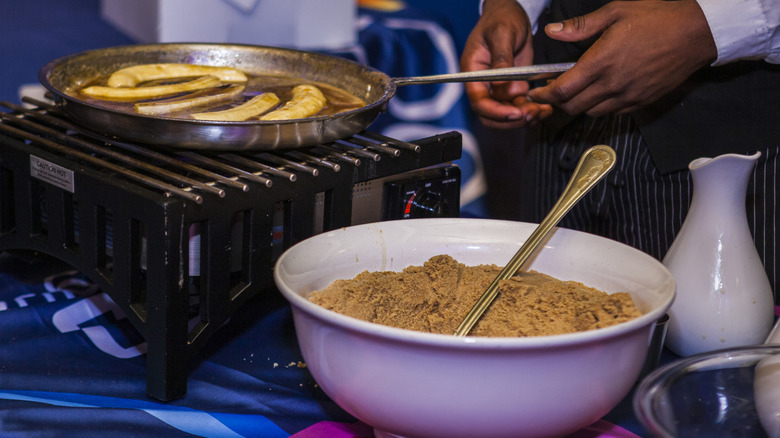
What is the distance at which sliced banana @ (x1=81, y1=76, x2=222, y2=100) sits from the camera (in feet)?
3.77

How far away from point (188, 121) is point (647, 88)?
0.69 metres

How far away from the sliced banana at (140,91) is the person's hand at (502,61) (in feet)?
1.72

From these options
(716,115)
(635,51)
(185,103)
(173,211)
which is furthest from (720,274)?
(185,103)

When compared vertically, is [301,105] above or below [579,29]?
below

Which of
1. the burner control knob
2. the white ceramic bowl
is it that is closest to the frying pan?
the burner control knob

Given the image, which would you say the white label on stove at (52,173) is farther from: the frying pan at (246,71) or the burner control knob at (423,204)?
the burner control knob at (423,204)

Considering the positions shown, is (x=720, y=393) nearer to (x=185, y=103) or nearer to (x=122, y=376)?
(x=122, y=376)

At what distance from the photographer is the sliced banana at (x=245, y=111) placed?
3.27 ft

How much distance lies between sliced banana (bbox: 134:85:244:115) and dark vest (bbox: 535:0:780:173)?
2.38 ft

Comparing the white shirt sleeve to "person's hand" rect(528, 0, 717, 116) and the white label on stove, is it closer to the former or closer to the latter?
"person's hand" rect(528, 0, 717, 116)

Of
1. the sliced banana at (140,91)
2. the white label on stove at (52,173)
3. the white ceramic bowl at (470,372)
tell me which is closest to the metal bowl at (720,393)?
the white ceramic bowl at (470,372)

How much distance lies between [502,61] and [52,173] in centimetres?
82

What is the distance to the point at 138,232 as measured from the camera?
34.0 inches

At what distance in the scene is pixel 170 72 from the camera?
129cm
